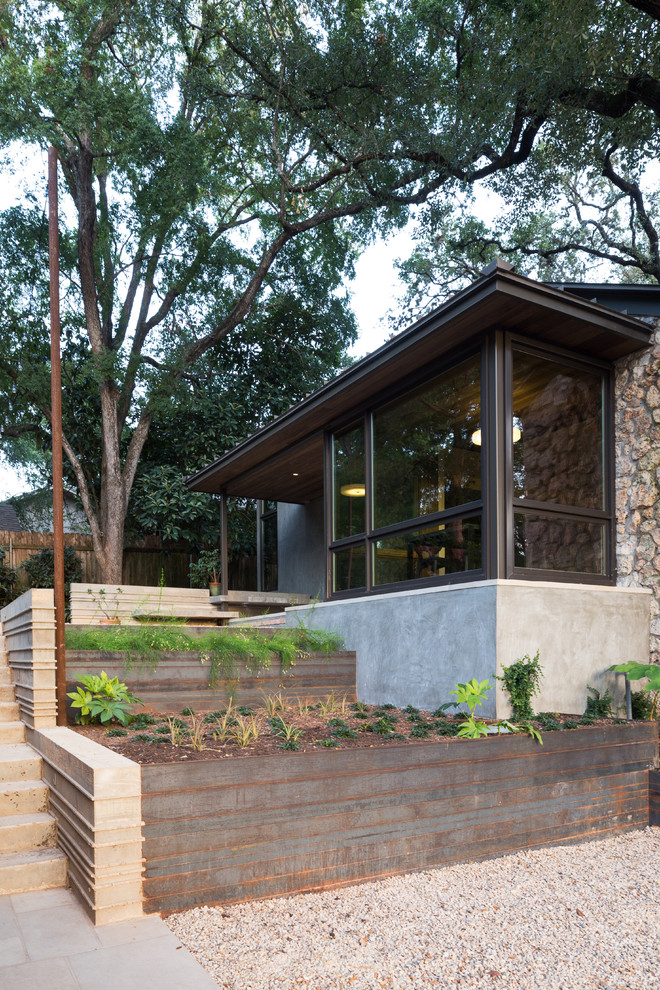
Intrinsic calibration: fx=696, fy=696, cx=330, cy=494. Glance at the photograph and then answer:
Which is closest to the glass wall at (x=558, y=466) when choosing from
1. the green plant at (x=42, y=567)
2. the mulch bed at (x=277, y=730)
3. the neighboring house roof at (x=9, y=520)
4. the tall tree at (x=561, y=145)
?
the mulch bed at (x=277, y=730)

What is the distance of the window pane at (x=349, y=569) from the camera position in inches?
258

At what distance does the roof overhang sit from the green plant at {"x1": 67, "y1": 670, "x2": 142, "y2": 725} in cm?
315

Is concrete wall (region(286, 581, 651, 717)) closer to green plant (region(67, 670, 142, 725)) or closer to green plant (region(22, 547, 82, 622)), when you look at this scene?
green plant (region(67, 670, 142, 725))

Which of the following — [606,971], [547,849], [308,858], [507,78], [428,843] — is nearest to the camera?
[606,971]

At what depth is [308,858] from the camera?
10.0 ft

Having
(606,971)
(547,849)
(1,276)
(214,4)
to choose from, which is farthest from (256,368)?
(606,971)

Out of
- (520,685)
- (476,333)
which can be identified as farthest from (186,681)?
(476,333)

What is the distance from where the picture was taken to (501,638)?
446cm

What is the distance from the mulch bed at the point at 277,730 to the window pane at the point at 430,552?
3.63 feet

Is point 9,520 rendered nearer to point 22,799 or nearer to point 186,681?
point 186,681

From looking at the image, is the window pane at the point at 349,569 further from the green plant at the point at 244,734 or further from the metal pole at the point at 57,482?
the metal pole at the point at 57,482

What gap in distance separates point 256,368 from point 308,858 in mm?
12095

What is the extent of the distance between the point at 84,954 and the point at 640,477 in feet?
15.3

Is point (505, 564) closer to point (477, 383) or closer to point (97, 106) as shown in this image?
point (477, 383)
